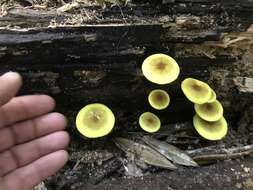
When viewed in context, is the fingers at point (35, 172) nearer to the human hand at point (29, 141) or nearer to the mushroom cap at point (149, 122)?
the human hand at point (29, 141)

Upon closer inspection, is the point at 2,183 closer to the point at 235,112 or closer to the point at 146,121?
the point at 146,121

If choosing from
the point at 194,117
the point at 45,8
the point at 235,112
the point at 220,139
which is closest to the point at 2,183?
the point at 45,8

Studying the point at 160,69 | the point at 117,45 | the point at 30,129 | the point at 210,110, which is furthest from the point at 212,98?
the point at 30,129

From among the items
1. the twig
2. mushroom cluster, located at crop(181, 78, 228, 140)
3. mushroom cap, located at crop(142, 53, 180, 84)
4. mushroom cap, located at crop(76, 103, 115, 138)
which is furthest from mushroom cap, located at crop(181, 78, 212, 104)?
mushroom cap, located at crop(76, 103, 115, 138)

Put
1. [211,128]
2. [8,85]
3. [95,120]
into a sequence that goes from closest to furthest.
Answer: [8,85]
[95,120]
[211,128]

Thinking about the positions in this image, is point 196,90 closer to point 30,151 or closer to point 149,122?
point 149,122

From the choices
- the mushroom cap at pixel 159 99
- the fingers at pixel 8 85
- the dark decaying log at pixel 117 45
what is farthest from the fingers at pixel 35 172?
the mushroom cap at pixel 159 99
